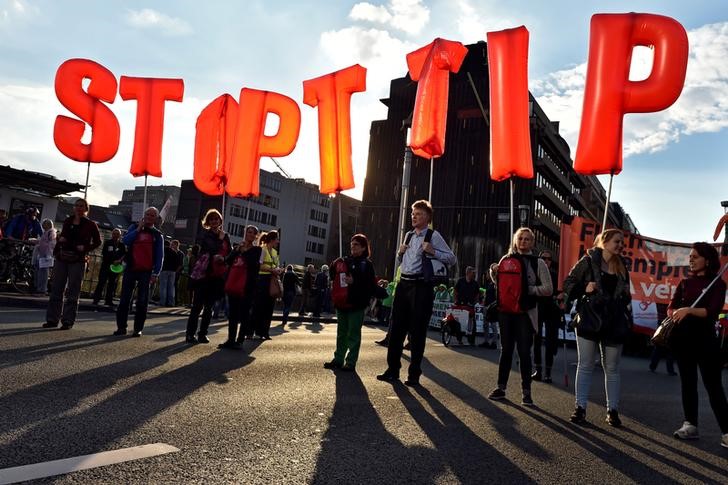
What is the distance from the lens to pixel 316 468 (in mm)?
3287

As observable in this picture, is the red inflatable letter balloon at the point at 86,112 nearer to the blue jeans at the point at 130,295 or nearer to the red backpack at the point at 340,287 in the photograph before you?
the blue jeans at the point at 130,295

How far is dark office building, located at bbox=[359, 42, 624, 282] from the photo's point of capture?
5491 cm

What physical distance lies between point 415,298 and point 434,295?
132 centimetres

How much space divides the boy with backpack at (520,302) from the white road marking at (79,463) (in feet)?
12.8

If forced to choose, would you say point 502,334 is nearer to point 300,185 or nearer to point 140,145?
point 140,145

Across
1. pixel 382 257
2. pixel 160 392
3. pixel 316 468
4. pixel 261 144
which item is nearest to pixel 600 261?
pixel 316 468

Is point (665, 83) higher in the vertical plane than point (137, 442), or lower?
higher

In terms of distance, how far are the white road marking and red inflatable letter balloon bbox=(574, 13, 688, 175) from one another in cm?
797

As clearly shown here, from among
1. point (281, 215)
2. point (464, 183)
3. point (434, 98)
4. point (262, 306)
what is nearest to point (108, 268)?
point (262, 306)

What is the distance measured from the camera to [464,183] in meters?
57.0

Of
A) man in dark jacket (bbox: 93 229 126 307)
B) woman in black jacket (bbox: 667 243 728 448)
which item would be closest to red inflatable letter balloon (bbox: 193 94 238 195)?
man in dark jacket (bbox: 93 229 126 307)

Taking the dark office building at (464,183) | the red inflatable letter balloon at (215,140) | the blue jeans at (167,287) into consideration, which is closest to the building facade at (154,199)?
the dark office building at (464,183)

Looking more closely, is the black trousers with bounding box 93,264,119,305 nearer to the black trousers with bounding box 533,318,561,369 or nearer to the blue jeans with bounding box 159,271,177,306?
the blue jeans with bounding box 159,271,177,306

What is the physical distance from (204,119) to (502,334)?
32.6 ft
